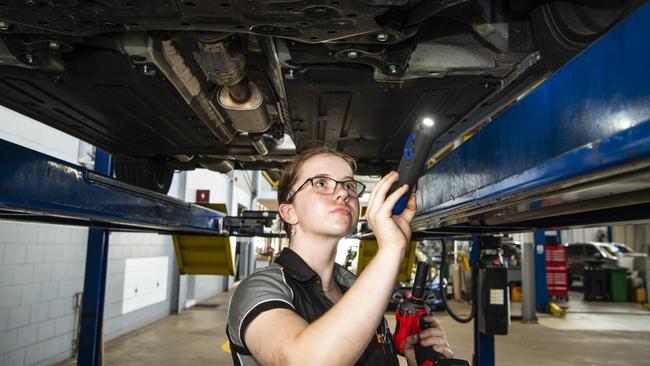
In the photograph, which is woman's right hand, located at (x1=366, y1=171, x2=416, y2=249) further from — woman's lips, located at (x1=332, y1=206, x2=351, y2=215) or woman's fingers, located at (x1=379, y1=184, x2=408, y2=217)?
woman's lips, located at (x1=332, y1=206, x2=351, y2=215)

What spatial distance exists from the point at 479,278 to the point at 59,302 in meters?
3.75

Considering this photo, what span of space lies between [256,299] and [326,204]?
319mm

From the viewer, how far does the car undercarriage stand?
1.35 metres

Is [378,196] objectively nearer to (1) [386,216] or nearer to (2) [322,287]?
(1) [386,216]

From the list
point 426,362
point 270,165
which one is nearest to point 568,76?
point 426,362

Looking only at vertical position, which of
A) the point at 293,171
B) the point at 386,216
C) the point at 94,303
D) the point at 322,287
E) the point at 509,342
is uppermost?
the point at 293,171

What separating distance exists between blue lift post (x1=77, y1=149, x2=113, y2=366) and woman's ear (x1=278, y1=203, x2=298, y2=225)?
5.63 ft

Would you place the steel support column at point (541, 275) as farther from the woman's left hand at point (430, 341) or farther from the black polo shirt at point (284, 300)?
the black polo shirt at point (284, 300)

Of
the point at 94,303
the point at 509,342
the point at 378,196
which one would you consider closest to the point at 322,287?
the point at 378,196

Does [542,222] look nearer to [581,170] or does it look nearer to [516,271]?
[581,170]

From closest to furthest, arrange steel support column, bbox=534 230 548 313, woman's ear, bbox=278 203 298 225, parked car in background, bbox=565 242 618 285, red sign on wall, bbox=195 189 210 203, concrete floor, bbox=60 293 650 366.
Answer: woman's ear, bbox=278 203 298 225 < concrete floor, bbox=60 293 650 366 < red sign on wall, bbox=195 189 210 203 < steel support column, bbox=534 230 548 313 < parked car in background, bbox=565 242 618 285

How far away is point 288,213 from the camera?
4.42 ft

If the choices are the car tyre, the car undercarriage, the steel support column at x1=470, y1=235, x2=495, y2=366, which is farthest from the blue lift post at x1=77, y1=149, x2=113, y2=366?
the car tyre

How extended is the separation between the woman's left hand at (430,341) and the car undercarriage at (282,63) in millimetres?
910
